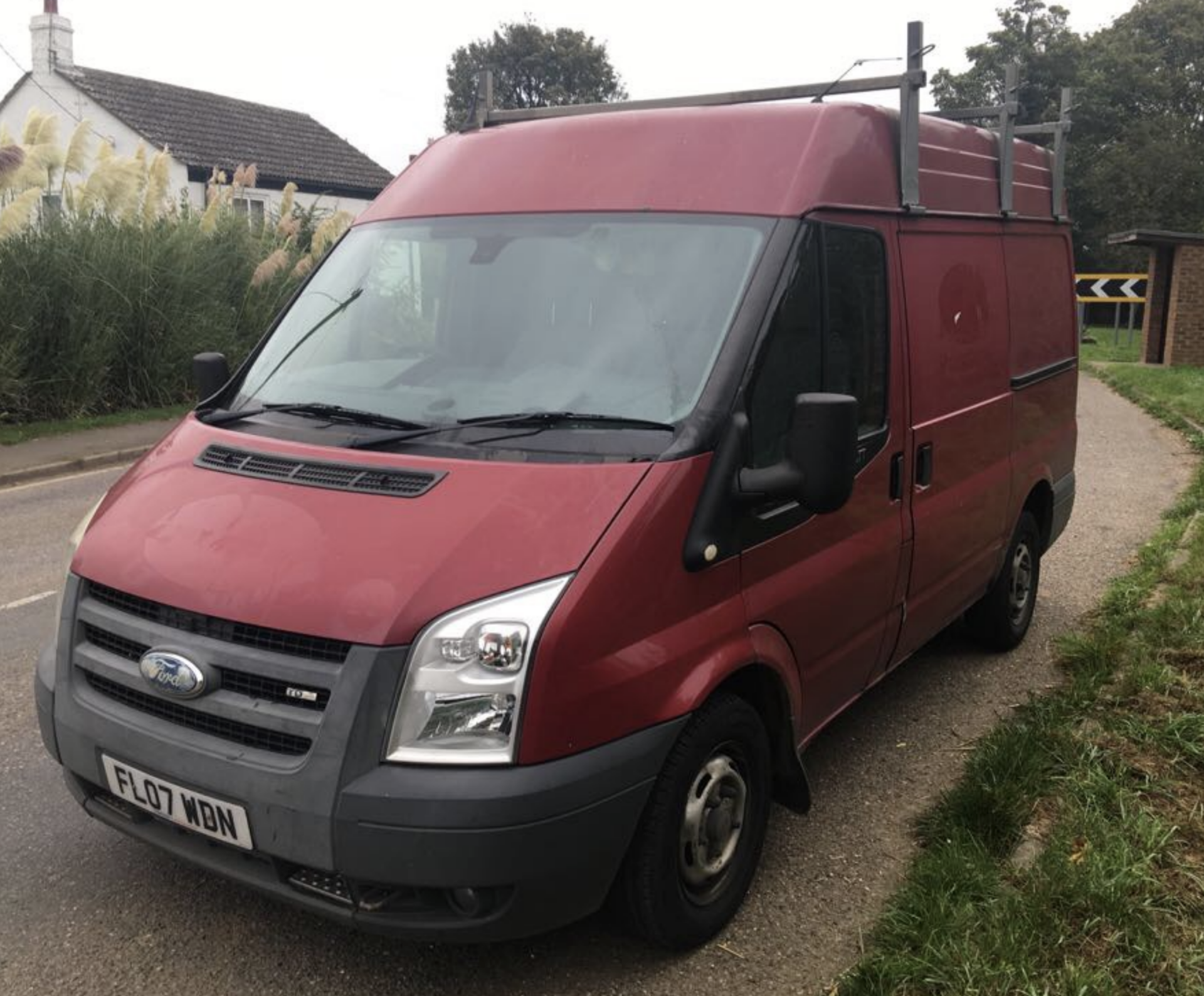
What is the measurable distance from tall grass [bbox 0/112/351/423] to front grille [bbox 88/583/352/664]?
1077 cm

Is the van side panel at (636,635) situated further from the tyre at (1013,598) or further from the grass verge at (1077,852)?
the tyre at (1013,598)

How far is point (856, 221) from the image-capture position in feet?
11.9

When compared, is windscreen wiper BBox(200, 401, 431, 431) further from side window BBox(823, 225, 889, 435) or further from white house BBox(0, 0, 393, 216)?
white house BBox(0, 0, 393, 216)

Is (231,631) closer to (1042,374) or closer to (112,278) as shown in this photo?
(1042,374)

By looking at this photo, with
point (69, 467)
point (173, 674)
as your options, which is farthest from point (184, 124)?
point (173, 674)

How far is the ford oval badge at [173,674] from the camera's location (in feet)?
8.78

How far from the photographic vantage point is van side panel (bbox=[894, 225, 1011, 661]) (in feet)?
13.5

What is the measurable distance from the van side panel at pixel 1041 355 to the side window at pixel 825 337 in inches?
59.6

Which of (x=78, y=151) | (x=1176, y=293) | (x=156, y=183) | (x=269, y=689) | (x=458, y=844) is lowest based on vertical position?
(x=1176, y=293)

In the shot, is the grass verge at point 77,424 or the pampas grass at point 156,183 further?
the pampas grass at point 156,183

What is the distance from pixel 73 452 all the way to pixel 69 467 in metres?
0.51

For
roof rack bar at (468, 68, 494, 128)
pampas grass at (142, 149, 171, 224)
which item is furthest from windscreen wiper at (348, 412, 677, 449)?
pampas grass at (142, 149, 171, 224)

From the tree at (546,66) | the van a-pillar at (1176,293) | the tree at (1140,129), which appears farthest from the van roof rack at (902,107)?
the tree at (546,66)

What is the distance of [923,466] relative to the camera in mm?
4109
